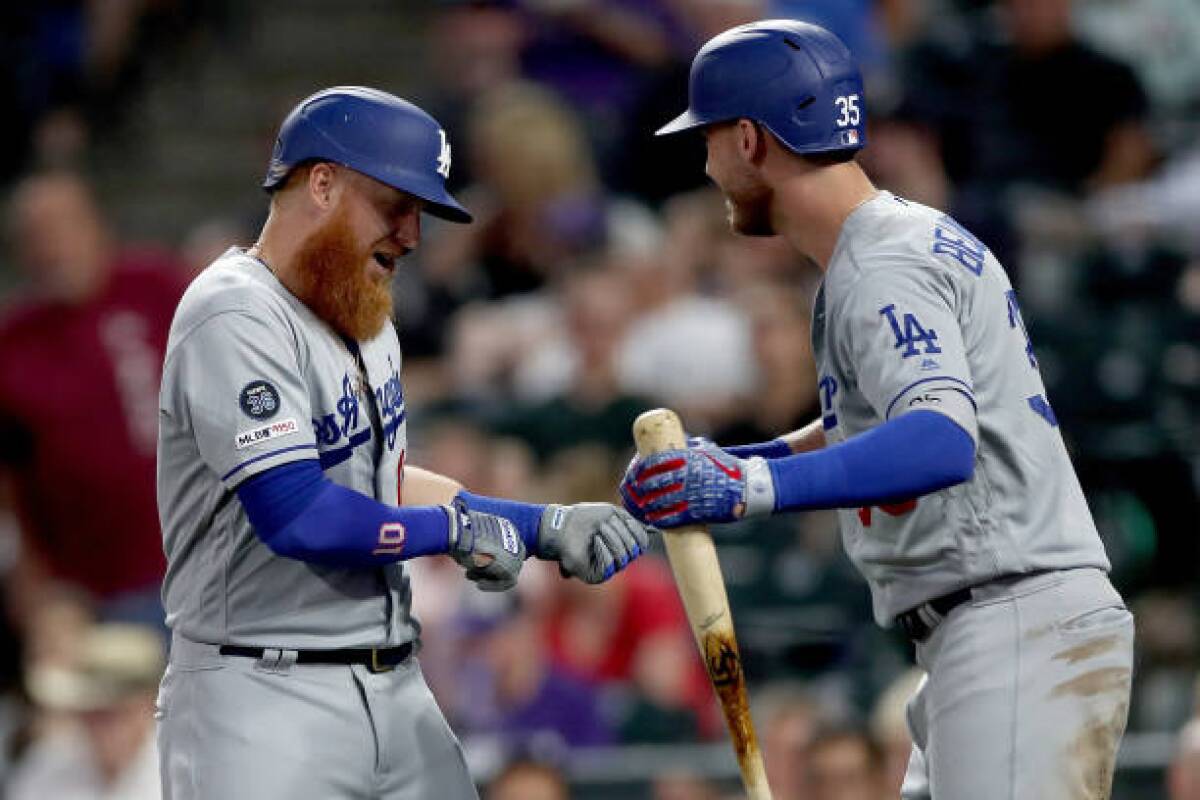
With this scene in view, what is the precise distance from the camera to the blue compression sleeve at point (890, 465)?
13.7ft

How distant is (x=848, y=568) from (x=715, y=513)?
3640 millimetres

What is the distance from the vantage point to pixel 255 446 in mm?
4262

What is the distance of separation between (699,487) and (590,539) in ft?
1.06

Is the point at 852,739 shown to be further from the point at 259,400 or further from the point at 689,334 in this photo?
the point at 259,400

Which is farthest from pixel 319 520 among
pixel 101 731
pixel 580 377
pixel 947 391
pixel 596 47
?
pixel 596 47

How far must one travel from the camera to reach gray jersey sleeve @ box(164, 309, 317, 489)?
4.27 metres

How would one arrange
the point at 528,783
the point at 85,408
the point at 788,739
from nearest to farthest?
the point at 528,783, the point at 788,739, the point at 85,408

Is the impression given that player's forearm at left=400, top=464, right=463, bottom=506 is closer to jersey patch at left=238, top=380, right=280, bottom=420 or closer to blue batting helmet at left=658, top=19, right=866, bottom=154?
jersey patch at left=238, top=380, right=280, bottom=420

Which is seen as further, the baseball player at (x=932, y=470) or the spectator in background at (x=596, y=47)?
the spectator in background at (x=596, y=47)

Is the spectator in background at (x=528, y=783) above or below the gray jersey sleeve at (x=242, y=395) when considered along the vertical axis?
below

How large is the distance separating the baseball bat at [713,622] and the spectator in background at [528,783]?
2114 mm

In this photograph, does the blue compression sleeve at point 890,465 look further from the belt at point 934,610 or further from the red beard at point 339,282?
the red beard at point 339,282

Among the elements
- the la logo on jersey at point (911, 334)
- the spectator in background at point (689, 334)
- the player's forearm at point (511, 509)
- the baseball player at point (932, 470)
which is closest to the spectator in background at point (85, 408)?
the spectator in background at point (689, 334)

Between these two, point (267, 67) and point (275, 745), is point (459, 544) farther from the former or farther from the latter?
point (267, 67)
